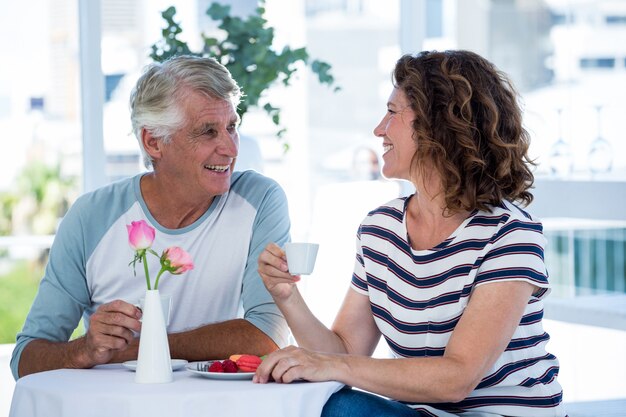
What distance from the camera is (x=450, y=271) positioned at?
2.09 meters

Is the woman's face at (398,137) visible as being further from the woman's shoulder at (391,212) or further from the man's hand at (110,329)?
the man's hand at (110,329)

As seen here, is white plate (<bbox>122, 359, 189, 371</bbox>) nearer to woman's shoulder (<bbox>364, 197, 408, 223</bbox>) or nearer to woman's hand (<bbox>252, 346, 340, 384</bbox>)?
woman's hand (<bbox>252, 346, 340, 384</bbox>)

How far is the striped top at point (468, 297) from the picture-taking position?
203 centimetres

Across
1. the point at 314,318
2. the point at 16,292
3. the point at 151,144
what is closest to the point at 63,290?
the point at 151,144

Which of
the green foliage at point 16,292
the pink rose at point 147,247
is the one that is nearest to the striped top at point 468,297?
the pink rose at point 147,247

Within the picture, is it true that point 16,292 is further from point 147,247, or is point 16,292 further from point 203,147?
point 147,247

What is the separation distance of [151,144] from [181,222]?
0.79 feet

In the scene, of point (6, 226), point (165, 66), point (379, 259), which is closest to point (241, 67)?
point (165, 66)

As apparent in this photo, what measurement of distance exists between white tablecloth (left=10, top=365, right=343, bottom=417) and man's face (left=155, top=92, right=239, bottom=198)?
82 centimetres

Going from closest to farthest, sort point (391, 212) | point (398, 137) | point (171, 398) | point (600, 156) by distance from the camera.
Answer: point (171, 398) < point (398, 137) < point (391, 212) < point (600, 156)

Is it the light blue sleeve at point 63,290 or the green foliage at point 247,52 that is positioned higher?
the green foliage at point 247,52

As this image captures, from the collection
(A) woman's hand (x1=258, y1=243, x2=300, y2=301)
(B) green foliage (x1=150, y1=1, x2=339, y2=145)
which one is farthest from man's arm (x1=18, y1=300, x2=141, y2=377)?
(B) green foliage (x1=150, y1=1, x2=339, y2=145)

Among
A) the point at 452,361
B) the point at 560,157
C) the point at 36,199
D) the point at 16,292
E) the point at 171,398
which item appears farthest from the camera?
the point at 16,292

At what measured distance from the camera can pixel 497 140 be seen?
2.11m
